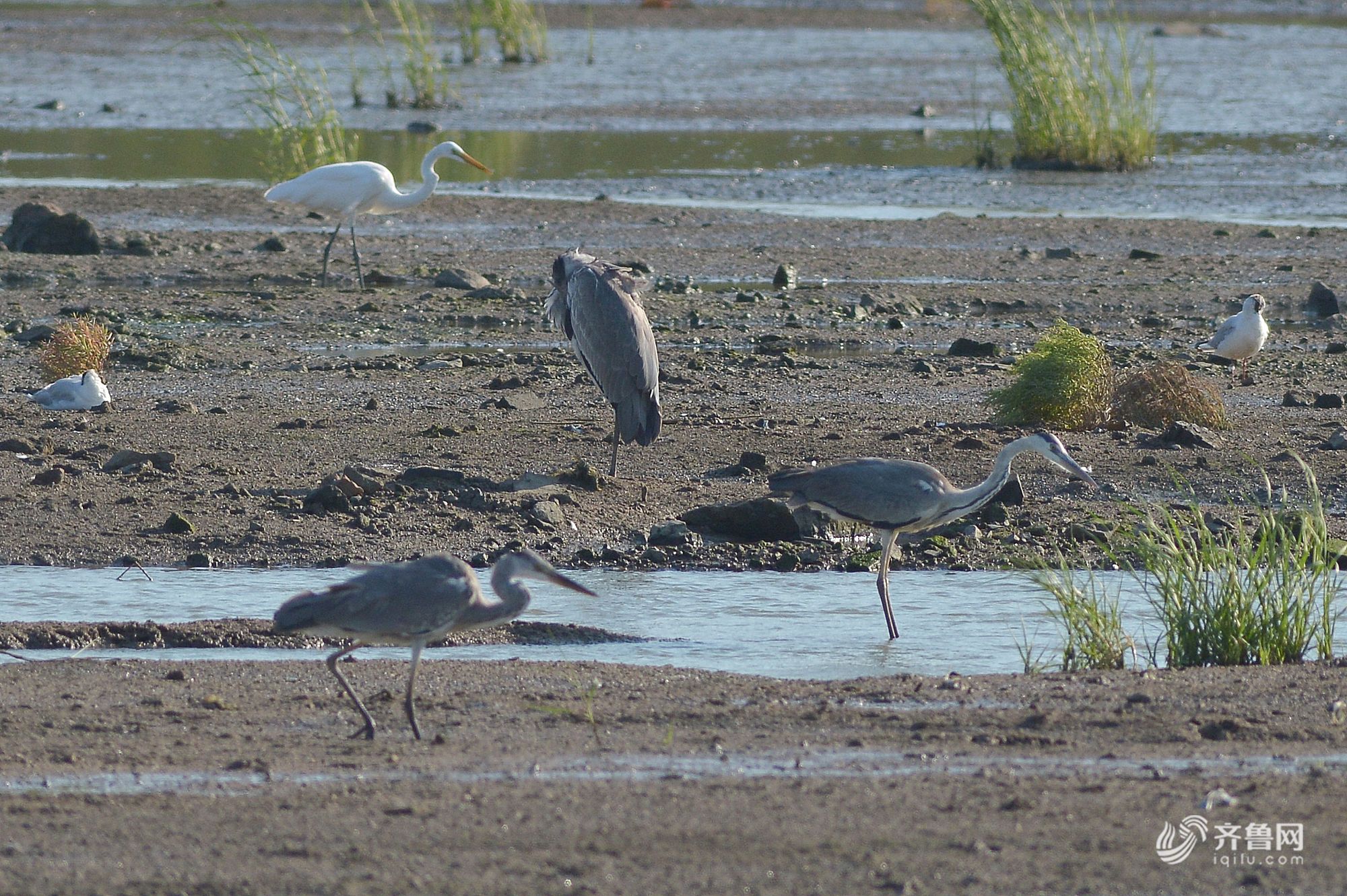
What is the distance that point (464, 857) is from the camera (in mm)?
4836

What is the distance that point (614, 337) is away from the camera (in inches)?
427

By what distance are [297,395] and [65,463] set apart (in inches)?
97.1

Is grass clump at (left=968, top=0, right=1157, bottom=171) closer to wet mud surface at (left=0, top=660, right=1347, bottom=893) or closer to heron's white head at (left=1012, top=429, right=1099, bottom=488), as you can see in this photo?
heron's white head at (left=1012, top=429, right=1099, bottom=488)

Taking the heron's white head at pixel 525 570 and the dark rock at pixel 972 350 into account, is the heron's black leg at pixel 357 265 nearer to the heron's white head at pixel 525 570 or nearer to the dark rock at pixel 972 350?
the dark rock at pixel 972 350

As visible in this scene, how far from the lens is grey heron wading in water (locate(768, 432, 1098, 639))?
7.96 metres

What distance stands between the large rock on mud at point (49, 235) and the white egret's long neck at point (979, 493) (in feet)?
38.6

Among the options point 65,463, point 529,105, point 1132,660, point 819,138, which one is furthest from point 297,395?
point 529,105

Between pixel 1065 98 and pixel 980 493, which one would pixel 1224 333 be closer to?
pixel 980 493

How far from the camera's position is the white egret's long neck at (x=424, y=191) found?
57.0ft

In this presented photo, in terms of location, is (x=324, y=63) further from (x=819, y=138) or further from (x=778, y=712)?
(x=778, y=712)

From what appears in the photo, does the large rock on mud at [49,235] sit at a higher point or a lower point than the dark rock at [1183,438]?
higher

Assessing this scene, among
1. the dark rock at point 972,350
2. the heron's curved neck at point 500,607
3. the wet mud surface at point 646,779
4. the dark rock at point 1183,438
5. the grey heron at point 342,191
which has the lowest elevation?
the dark rock at point 972,350

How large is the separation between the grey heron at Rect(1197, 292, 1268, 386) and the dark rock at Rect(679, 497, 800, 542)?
495cm

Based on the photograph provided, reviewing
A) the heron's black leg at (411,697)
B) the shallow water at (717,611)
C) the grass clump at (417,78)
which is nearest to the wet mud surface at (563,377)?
the shallow water at (717,611)
